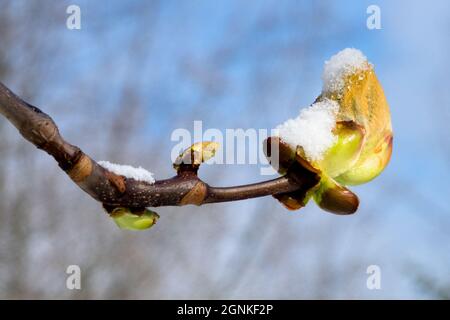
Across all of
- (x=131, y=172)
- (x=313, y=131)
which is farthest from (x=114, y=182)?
(x=313, y=131)

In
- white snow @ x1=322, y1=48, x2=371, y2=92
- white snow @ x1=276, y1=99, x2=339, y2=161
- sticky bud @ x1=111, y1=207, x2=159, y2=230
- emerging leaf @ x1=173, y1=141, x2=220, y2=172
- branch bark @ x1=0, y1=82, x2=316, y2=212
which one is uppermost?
white snow @ x1=322, y1=48, x2=371, y2=92

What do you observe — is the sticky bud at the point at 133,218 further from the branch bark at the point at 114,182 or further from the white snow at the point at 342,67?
the white snow at the point at 342,67

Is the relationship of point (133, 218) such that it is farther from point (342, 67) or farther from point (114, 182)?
point (342, 67)

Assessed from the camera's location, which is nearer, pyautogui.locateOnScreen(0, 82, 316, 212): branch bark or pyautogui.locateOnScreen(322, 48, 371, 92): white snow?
pyautogui.locateOnScreen(0, 82, 316, 212): branch bark

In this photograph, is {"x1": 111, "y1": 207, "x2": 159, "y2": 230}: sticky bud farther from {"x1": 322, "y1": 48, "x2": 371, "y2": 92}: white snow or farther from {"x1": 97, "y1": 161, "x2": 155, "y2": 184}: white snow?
{"x1": 322, "y1": 48, "x2": 371, "y2": 92}: white snow

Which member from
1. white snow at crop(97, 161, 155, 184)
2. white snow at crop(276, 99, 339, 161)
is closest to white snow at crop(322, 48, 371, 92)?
white snow at crop(276, 99, 339, 161)
